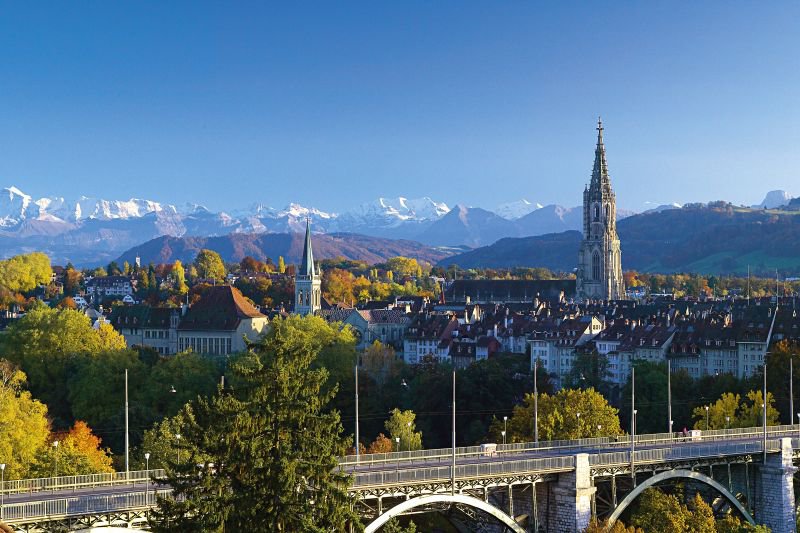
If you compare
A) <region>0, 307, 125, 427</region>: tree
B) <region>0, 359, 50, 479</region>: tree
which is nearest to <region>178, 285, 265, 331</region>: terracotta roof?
<region>0, 307, 125, 427</region>: tree

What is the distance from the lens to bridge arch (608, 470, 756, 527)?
5799 centimetres

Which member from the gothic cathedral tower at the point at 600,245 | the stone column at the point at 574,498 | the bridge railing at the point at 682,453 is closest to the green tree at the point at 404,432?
the bridge railing at the point at 682,453

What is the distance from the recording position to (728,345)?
11762 centimetres

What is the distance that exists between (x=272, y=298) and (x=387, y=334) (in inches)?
1468

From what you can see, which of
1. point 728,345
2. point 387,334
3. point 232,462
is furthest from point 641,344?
point 232,462

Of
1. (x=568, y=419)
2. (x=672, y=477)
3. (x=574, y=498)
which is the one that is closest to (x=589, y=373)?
(x=568, y=419)

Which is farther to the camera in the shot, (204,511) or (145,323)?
(145,323)

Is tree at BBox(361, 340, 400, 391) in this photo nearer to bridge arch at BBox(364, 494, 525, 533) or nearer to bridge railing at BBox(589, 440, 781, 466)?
bridge railing at BBox(589, 440, 781, 466)

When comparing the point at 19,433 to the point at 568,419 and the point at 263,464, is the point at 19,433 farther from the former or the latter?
the point at 263,464

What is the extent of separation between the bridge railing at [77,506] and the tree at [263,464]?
6.08 ft

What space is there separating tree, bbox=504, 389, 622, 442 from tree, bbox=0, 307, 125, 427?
152ft

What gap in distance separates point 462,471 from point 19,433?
30518 mm

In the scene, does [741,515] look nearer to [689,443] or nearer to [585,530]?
[689,443]

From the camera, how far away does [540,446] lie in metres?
64.7
